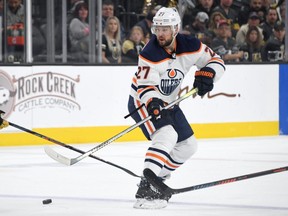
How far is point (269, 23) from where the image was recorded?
11172 mm

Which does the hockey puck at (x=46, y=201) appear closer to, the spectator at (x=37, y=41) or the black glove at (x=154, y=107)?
the black glove at (x=154, y=107)

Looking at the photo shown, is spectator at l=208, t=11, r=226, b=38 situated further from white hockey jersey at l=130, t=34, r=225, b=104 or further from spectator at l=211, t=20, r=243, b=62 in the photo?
white hockey jersey at l=130, t=34, r=225, b=104

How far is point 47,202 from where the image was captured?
17.8ft

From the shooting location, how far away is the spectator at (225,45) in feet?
35.3

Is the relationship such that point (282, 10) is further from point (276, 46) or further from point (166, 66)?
point (166, 66)

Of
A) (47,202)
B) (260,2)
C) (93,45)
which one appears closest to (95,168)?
(47,202)

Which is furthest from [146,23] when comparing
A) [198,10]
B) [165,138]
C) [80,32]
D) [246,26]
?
[165,138]

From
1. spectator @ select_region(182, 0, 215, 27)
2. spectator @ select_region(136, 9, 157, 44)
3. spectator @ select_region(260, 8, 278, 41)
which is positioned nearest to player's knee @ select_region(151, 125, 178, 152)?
spectator @ select_region(136, 9, 157, 44)

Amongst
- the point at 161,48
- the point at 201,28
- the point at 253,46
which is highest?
the point at 161,48

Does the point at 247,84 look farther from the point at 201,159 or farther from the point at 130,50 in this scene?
the point at 201,159

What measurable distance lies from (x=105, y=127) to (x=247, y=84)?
1810 mm

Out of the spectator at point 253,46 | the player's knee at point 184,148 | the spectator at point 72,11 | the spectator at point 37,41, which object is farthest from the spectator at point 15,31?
the player's knee at point 184,148

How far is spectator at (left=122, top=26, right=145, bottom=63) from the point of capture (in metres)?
10.1

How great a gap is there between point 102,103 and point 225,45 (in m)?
1.86
